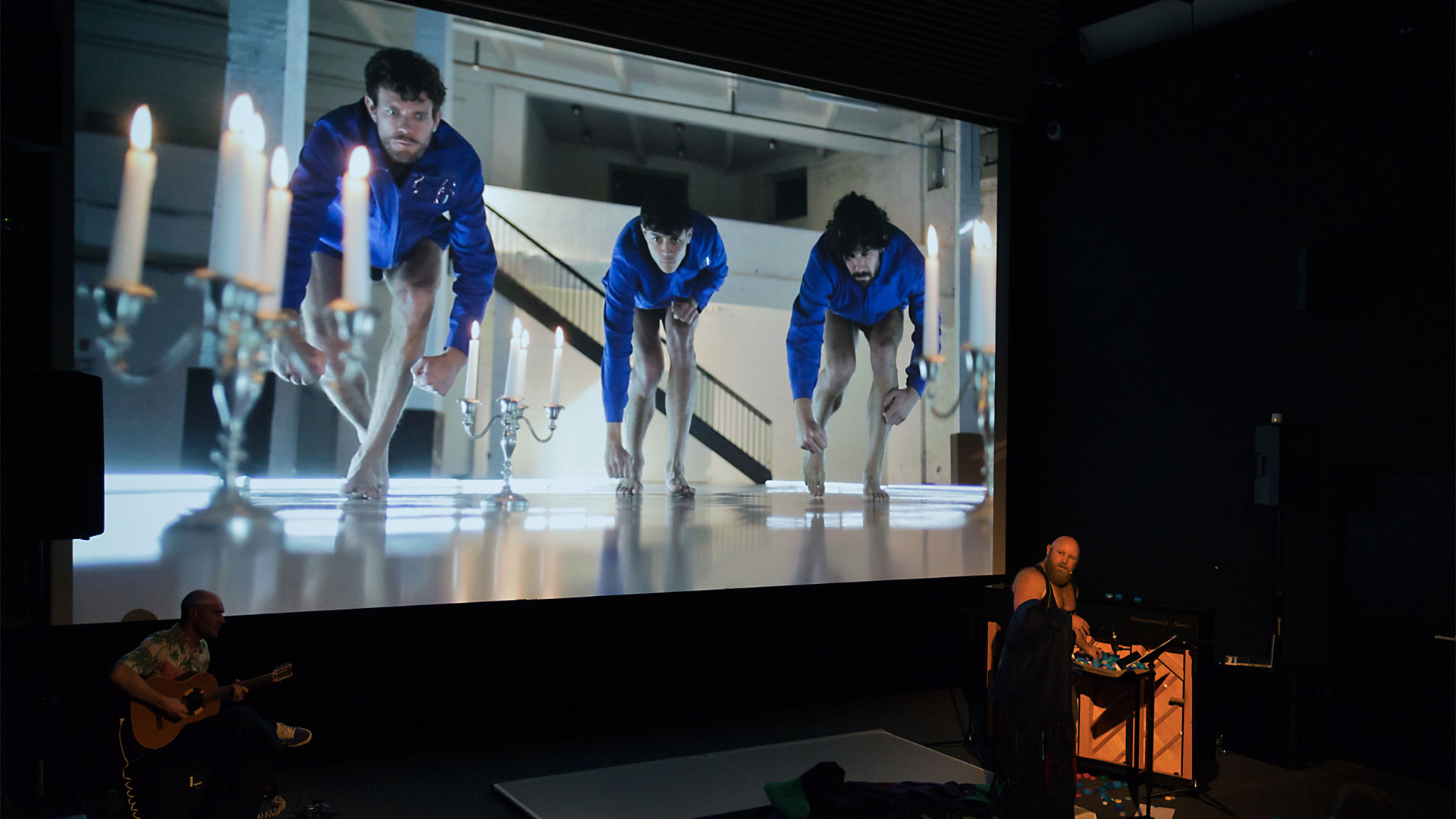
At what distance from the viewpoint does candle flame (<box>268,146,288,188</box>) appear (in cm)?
444

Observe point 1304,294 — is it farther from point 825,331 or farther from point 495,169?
point 495,169

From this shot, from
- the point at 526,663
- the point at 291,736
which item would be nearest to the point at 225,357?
the point at 291,736

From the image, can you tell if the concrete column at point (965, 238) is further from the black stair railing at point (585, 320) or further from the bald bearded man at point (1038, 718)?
the bald bearded man at point (1038, 718)

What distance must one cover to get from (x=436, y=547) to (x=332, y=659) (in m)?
0.74

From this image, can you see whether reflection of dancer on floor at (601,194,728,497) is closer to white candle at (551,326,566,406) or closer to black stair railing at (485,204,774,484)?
black stair railing at (485,204,774,484)

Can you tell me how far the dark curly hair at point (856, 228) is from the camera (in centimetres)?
598

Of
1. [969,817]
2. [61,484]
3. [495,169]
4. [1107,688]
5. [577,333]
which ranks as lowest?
[969,817]

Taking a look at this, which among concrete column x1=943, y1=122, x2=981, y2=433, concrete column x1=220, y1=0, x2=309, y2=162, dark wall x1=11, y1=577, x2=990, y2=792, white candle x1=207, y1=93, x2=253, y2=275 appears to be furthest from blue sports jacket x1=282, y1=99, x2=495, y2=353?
concrete column x1=943, y1=122, x2=981, y2=433

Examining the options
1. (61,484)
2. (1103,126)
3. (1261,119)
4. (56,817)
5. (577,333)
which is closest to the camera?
(61,484)

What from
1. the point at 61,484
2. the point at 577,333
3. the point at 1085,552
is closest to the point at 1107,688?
the point at 1085,552

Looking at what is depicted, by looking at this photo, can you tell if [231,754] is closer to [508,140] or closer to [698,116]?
[508,140]

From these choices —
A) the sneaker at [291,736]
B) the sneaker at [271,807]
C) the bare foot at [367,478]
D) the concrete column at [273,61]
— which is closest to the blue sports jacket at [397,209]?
the concrete column at [273,61]

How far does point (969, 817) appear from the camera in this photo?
13.7ft

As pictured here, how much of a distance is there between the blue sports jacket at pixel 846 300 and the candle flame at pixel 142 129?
3.37m
